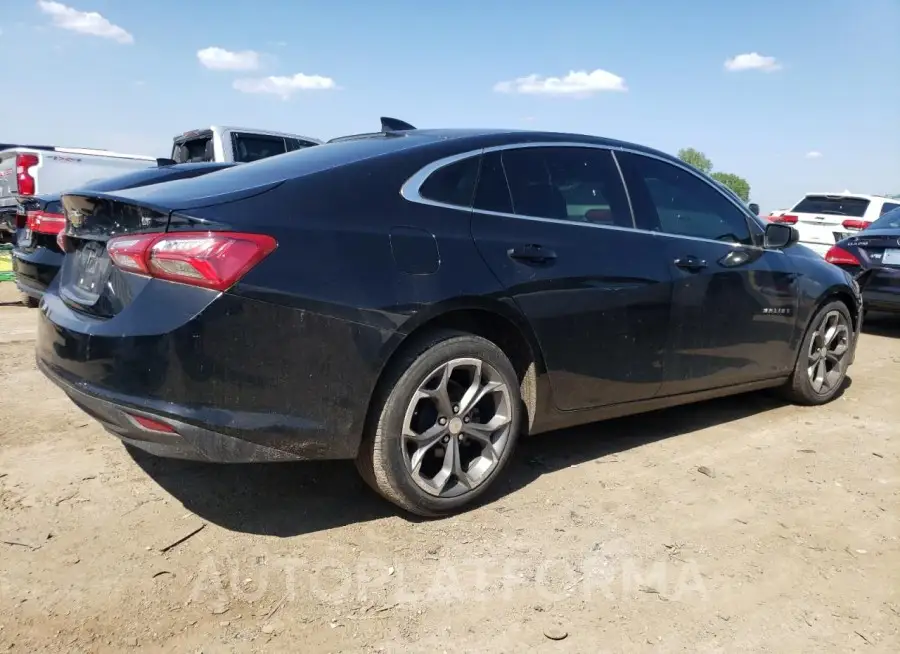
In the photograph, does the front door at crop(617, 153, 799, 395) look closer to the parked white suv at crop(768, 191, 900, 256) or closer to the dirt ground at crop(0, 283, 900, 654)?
the dirt ground at crop(0, 283, 900, 654)

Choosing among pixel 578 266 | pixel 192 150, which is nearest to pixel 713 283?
pixel 578 266

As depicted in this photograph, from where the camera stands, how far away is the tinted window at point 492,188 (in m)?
3.13

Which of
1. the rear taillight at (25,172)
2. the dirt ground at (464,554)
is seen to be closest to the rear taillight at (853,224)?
the dirt ground at (464,554)

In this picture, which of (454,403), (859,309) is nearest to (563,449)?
(454,403)

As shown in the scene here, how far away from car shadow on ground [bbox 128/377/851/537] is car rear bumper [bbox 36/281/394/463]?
0.51m

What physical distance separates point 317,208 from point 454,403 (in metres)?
0.97

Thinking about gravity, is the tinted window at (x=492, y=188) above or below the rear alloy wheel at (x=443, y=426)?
above

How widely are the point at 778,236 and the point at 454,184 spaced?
247 cm

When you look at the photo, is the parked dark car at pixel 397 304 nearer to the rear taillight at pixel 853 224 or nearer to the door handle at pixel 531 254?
the door handle at pixel 531 254

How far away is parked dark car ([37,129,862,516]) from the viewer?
2.46m

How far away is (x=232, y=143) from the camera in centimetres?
970

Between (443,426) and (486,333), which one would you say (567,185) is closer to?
(486,333)

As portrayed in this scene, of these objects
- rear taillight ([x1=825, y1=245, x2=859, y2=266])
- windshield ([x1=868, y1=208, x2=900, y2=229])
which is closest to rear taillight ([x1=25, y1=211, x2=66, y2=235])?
rear taillight ([x1=825, y1=245, x2=859, y2=266])

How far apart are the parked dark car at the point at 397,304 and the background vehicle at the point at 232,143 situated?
644cm
